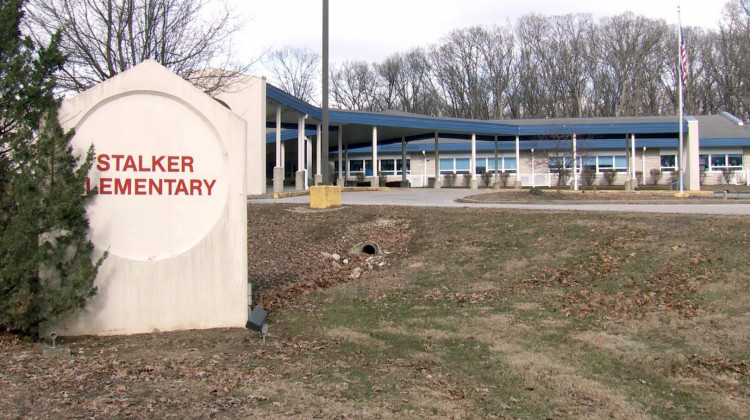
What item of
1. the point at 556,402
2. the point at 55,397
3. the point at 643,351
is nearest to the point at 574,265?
the point at 643,351

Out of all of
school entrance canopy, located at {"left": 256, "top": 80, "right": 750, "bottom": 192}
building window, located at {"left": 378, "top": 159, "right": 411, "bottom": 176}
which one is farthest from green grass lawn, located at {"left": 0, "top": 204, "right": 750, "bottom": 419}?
building window, located at {"left": 378, "top": 159, "right": 411, "bottom": 176}

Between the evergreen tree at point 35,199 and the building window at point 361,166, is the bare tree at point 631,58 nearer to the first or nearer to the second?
the building window at point 361,166

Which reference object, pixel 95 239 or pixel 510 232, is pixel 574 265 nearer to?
pixel 510 232

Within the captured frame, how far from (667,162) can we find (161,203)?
42666 millimetres

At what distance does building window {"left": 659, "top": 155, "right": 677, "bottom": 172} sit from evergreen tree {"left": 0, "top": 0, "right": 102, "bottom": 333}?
141 feet

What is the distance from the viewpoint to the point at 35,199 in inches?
219

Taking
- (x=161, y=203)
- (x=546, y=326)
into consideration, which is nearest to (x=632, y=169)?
(x=546, y=326)

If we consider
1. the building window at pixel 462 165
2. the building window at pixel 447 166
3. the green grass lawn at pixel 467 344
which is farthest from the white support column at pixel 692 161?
the green grass lawn at pixel 467 344

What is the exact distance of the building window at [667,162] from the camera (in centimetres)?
4212

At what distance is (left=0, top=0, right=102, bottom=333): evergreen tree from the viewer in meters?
5.54

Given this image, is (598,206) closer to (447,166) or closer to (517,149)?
(517,149)

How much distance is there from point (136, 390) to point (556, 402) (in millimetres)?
3134

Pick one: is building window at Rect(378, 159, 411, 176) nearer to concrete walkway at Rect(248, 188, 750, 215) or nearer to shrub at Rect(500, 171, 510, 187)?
shrub at Rect(500, 171, 510, 187)

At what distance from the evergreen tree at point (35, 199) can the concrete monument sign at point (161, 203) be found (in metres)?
0.24
